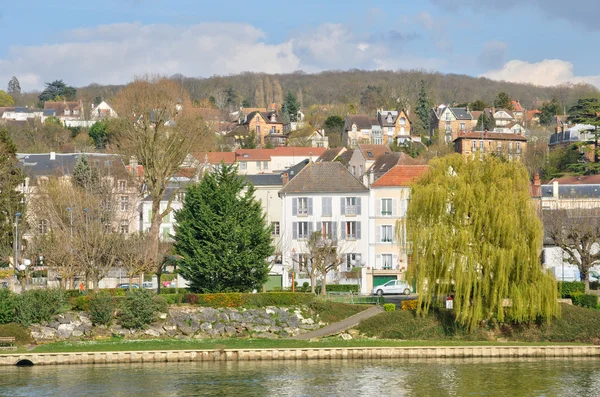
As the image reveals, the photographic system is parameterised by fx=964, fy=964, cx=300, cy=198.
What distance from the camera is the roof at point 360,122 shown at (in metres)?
144

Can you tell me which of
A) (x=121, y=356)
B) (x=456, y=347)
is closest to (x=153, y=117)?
(x=121, y=356)

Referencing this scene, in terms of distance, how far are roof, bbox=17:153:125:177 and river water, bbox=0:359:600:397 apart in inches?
1919

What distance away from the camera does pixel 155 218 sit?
64750 millimetres

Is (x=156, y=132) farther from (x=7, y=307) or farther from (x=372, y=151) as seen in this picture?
(x=372, y=151)

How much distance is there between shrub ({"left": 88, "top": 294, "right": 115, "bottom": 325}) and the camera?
50.5 m

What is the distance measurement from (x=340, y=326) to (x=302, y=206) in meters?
20.5

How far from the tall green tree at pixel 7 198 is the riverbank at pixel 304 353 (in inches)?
861

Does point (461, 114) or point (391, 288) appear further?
point (461, 114)

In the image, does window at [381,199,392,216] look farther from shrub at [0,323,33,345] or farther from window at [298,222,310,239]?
shrub at [0,323,33,345]

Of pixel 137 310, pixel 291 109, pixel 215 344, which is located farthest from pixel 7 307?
pixel 291 109

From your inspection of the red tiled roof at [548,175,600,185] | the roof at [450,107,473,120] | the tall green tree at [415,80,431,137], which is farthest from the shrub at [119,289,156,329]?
the roof at [450,107,473,120]

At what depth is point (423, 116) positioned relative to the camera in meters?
157

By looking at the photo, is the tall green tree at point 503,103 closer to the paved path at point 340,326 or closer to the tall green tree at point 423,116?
the tall green tree at point 423,116

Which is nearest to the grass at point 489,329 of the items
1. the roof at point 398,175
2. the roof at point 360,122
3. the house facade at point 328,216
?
the house facade at point 328,216
